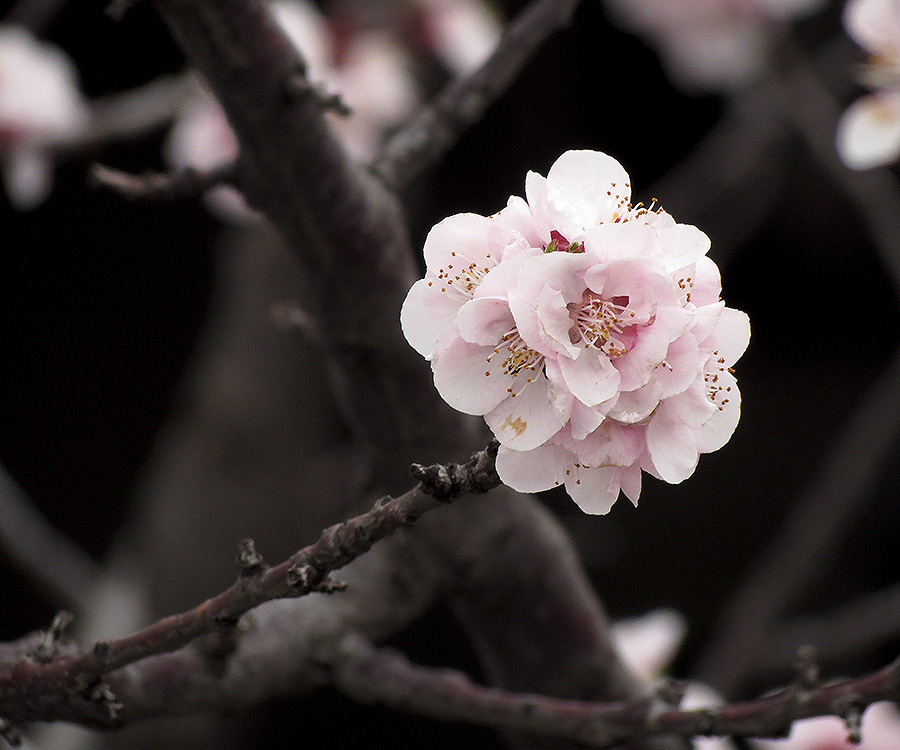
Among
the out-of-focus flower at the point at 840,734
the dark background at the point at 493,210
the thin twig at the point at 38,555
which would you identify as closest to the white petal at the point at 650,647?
the out-of-focus flower at the point at 840,734

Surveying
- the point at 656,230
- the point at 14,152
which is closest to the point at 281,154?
the point at 656,230

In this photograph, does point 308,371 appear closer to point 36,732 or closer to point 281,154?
point 36,732

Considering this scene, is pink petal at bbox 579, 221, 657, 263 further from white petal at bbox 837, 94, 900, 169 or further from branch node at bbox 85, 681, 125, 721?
white petal at bbox 837, 94, 900, 169

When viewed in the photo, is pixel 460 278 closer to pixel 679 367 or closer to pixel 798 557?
pixel 679 367

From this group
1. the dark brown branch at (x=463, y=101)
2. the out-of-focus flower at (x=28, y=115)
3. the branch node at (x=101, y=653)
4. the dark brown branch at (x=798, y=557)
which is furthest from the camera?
the dark brown branch at (x=798, y=557)

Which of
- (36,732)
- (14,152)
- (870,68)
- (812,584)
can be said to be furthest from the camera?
(812,584)

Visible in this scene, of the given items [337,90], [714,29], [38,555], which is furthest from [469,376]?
[714,29]

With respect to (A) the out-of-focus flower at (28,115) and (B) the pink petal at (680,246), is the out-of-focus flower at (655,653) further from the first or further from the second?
(A) the out-of-focus flower at (28,115)
